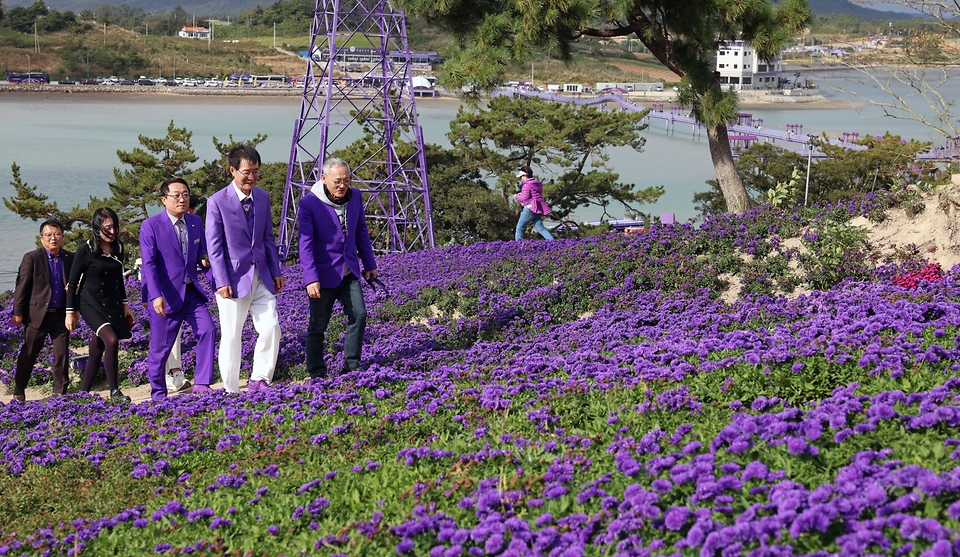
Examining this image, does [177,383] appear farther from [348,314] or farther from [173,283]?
[348,314]

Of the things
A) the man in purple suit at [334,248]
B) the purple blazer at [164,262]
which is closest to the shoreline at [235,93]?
the man in purple suit at [334,248]

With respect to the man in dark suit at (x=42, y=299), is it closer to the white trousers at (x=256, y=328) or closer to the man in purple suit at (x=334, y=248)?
the white trousers at (x=256, y=328)

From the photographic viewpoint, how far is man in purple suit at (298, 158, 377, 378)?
22.0 ft

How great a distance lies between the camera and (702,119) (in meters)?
13.7

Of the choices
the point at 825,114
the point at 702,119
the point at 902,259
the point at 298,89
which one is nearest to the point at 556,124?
the point at 702,119

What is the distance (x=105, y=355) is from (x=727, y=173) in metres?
9.23

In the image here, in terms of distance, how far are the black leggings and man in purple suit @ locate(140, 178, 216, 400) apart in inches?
26.6

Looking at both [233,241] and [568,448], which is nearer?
[568,448]

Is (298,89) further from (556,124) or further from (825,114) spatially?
(556,124)

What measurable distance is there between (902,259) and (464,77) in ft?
23.4

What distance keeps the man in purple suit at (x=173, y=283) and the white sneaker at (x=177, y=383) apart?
0.82 m

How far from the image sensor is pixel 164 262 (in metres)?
6.91

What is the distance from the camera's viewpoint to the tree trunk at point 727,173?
13.5 meters

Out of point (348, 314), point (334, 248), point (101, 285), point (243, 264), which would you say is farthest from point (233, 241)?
point (101, 285)
